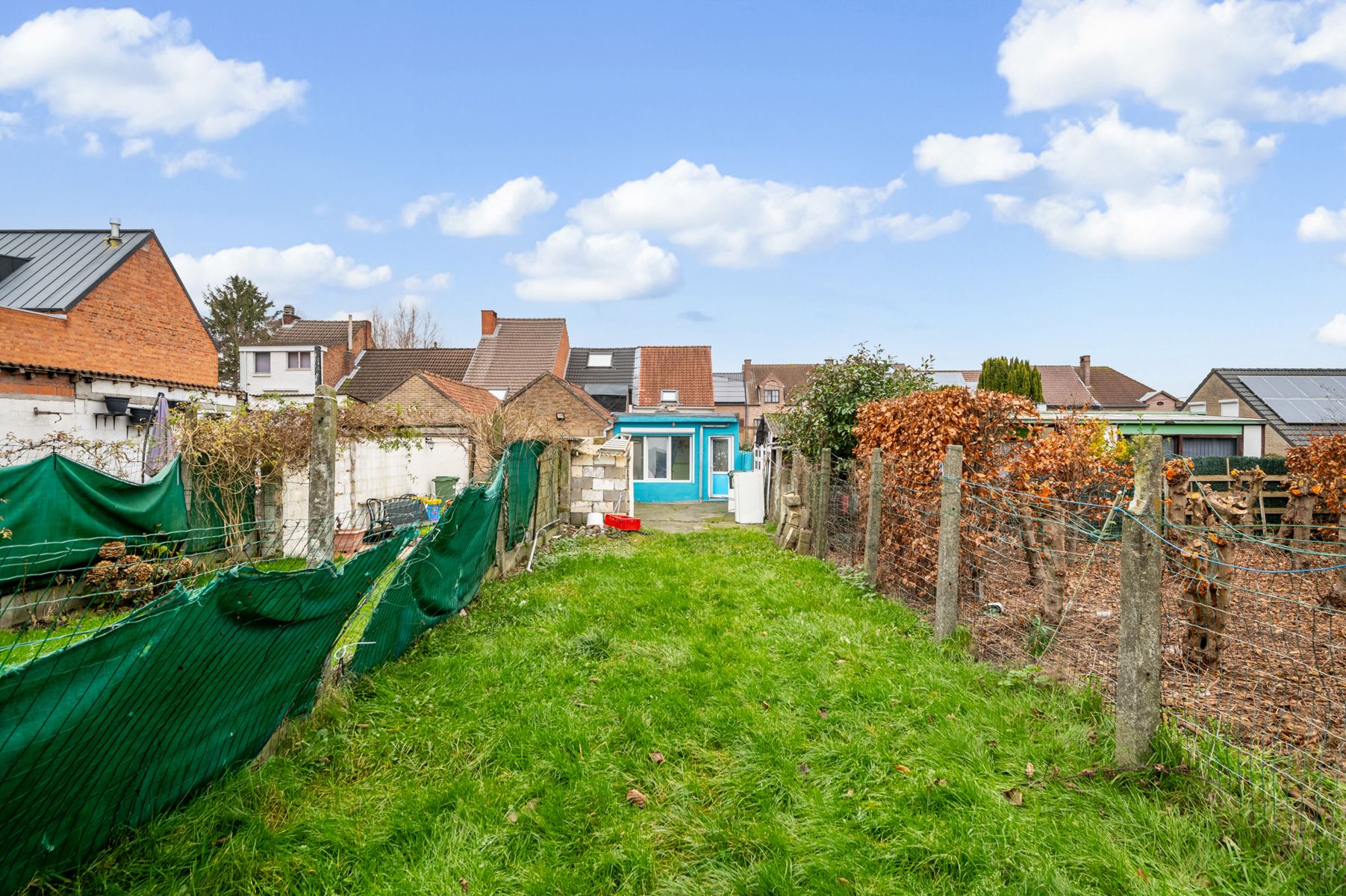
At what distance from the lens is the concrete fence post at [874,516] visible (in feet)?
25.1

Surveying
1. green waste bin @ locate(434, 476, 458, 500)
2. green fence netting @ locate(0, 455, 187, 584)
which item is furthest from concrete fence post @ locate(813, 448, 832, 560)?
green waste bin @ locate(434, 476, 458, 500)

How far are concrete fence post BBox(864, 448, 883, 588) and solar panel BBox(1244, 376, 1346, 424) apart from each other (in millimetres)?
24792

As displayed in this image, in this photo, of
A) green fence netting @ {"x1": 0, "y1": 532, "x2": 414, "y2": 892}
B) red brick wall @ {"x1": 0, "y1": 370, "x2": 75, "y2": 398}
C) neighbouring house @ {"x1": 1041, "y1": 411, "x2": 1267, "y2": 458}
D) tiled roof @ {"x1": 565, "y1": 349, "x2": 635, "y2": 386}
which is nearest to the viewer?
green fence netting @ {"x1": 0, "y1": 532, "x2": 414, "y2": 892}

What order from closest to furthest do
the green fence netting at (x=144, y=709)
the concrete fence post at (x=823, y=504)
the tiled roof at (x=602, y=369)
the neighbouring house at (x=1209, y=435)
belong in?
the green fence netting at (x=144, y=709) < the concrete fence post at (x=823, y=504) < the neighbouring house at (x=1209, y=435) < the tiled roof at (x=602, y=369)

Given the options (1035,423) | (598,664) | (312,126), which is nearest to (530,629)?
(598,664)

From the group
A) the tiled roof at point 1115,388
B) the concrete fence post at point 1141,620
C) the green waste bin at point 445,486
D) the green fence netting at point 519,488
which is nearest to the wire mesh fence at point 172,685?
the green fence netting at point 519,488

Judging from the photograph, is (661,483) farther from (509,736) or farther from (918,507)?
(509,736)

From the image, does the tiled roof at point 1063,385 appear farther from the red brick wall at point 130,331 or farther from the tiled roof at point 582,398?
the red brick wall at point 130,331

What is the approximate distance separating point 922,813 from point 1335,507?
1254 cm

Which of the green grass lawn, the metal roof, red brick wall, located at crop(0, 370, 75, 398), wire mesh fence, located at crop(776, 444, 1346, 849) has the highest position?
the metal roof

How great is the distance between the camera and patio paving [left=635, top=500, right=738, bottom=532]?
16.2 meters

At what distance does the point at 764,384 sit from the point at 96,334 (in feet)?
150

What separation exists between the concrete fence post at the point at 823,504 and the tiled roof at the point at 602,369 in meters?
30.9

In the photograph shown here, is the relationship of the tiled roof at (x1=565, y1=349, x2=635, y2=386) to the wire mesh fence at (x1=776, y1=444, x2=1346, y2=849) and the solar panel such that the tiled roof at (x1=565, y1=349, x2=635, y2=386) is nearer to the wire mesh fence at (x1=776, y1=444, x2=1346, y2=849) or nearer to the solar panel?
the solar panel
